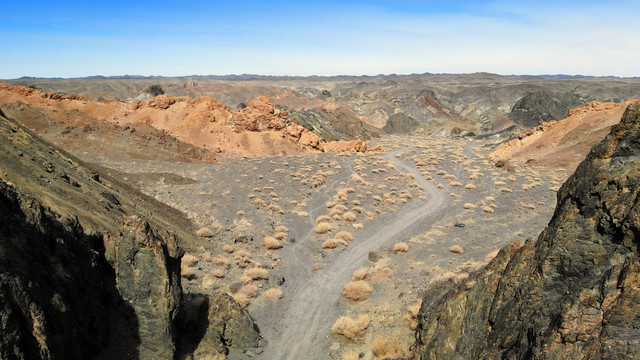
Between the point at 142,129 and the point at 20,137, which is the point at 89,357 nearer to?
the point at 20,137

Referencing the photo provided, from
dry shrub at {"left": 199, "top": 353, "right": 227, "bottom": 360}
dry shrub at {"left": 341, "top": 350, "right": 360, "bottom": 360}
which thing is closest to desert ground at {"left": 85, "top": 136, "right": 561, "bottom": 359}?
dry shrub at {"left": 341, "top": 350, "right": 360, "bottom": 360}

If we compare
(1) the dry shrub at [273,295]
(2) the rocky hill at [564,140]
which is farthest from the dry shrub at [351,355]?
(2) the rocky hill at [564,140]

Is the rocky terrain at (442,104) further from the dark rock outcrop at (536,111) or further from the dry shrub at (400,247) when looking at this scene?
the dry shrub at (400,247)

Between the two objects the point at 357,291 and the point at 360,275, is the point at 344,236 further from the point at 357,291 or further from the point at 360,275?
the point at 357,291

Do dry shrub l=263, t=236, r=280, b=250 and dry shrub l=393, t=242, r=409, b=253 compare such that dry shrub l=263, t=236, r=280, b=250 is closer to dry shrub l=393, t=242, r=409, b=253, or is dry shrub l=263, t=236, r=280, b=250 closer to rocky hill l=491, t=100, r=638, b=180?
dry shrub l=393, t=242, r=409, b=253

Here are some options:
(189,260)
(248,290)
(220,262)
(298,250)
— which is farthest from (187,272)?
(298,250)

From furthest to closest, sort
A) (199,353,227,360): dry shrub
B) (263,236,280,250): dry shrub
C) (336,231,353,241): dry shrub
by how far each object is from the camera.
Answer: (336,231,353,241): dry shrub
(263,236,280,250): dry shrub
(199,353,227,360): dry shrub
